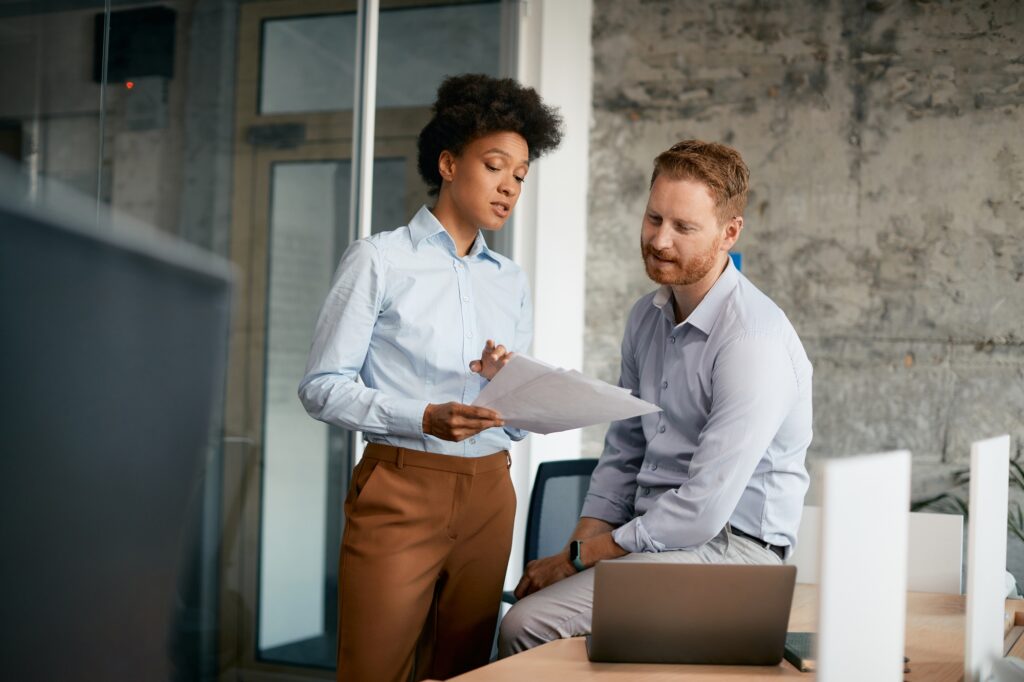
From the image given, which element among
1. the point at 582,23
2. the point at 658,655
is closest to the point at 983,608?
the point at 658,655

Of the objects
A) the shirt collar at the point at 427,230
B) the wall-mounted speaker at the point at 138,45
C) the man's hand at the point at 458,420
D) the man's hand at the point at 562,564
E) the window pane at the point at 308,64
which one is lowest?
the man's hand at the point at 562,564

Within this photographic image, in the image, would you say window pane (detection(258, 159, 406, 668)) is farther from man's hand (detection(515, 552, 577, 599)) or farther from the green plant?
the green plant

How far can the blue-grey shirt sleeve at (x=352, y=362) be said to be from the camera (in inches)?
79.5

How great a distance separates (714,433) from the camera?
2.00m

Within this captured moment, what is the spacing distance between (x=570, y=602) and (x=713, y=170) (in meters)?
0.97

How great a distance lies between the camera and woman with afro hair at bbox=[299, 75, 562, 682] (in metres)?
2.07

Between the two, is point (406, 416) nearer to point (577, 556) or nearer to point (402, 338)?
point (402, 338)

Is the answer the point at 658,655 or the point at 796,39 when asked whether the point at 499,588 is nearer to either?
the point at 658,655

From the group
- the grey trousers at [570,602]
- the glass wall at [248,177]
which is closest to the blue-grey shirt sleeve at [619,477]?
the grey trousers at [570,602]

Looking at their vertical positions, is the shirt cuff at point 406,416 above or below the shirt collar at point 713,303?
below

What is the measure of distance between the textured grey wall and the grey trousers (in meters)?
2.45

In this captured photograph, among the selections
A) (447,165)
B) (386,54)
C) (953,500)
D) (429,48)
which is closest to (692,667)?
(447,165)

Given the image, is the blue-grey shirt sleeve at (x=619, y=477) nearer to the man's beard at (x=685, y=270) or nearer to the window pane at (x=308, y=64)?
the man's beard at (x=685, y=270)

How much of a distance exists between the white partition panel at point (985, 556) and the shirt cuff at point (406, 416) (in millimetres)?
1016
